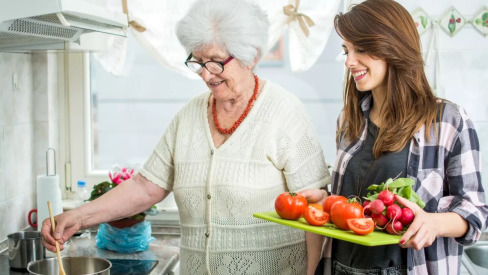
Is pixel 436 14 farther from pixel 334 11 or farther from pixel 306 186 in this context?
pixel 306 186

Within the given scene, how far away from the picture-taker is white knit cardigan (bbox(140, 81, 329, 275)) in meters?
1.77

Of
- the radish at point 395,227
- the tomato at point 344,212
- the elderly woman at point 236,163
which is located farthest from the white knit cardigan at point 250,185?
the radish at point 395,227

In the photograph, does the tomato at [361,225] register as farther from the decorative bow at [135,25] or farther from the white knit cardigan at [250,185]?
the decorative bow at [135,25]

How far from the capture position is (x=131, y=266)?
219 cm

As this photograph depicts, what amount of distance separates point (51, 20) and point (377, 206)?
0.94 metres

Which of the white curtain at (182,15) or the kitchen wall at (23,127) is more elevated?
the white curtain at (182,15)

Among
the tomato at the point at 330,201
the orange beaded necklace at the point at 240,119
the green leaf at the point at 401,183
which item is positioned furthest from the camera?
the orange beaded necklace at the point at 240,119

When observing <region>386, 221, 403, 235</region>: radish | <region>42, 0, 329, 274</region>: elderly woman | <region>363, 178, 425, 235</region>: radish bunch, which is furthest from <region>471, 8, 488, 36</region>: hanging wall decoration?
<region>386, 221, 403, 235</region>: radish

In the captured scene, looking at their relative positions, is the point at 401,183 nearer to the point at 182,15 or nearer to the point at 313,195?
the point at 313,195

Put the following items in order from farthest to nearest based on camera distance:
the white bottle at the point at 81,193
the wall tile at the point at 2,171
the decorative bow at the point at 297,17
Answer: the white bottle at the point at 81,193
the decorative bow at the point at 297,17
the wall tile at the point at 2,171

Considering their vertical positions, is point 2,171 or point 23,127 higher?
point 23,127

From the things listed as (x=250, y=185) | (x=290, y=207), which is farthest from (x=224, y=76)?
(x=290, y=207)

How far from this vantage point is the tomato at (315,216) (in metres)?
1.48

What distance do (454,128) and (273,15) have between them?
1218 mm
